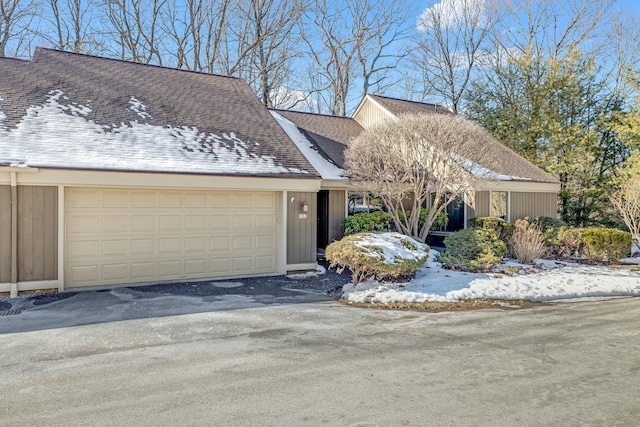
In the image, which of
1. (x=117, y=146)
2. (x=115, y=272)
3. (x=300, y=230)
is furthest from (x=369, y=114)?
(x=115, y=272)

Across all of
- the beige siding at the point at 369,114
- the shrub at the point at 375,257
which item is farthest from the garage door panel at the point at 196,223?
the beige siding at the point at 369,114

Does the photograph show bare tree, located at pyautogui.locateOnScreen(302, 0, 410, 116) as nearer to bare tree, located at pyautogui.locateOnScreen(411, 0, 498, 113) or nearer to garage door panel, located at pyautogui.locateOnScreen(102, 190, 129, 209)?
bare tree, located at pyautogui.locateOnScreen(411, 0, 498, 113)

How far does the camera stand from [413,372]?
4.73m

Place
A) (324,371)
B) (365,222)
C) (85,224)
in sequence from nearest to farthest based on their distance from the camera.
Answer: (324,371) → (85,224) → (365,222)

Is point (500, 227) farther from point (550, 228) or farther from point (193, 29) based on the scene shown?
point (193, 29)

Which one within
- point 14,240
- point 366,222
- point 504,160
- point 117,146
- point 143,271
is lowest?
point 143,271

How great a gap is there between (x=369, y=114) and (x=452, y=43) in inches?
495

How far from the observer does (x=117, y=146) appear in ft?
31.5

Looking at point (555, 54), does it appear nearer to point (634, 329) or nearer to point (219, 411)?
point (634, 329)

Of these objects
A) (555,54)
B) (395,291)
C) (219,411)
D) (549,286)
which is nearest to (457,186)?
(549,286)

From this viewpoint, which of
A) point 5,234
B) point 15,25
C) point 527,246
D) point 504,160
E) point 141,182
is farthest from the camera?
point 15,25

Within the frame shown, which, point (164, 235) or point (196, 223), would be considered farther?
point (196, 223)

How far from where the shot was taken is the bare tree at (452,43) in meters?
26.5

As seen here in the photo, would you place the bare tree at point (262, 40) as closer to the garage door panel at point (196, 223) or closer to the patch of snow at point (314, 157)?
the patch of snow at point (314, 157)
